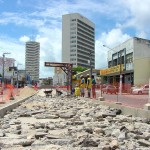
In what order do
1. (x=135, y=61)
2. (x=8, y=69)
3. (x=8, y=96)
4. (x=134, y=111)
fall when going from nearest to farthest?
(x=134, y=111), (x=8, y=96), (x=135, y=61), (x=8, y=69)

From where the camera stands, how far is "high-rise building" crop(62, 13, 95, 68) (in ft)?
425

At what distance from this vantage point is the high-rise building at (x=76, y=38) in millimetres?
129625

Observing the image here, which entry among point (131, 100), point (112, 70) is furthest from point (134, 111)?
point (112, 70)

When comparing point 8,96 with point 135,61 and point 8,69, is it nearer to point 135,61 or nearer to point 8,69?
point 135,61

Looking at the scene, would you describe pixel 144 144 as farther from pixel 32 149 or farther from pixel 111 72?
pixel 111 72

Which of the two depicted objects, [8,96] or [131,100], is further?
[8,96]

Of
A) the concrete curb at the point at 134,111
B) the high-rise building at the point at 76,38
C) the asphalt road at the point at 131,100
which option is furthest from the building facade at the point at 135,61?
the high-rise building at the point at 76,38

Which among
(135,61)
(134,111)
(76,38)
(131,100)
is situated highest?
(76,38)

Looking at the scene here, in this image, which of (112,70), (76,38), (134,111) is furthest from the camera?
(76,38)

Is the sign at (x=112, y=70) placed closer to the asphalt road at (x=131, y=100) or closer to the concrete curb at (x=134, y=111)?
the asphalt road at (x=131, y=100)

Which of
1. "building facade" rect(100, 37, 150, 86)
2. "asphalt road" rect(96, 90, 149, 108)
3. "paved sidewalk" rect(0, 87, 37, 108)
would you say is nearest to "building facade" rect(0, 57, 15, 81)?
"building facade" rect(100, 37, 150, 86)

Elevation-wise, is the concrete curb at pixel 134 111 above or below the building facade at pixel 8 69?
below

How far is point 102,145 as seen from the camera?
318 inches

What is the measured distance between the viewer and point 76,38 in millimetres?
130000
